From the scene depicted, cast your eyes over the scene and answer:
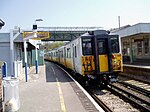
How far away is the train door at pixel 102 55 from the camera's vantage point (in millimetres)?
13945

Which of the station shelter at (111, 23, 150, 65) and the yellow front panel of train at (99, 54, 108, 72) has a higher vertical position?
the station shelter at (111, 23, 150, 65)

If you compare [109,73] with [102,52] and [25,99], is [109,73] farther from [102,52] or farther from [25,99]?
[25,99]

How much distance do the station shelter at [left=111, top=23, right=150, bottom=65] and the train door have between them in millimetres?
14276

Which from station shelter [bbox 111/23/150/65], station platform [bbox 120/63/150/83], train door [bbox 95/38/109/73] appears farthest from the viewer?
station shelter [bbox 111/23/150/65]

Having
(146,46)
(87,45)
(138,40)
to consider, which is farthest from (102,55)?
(138,40)

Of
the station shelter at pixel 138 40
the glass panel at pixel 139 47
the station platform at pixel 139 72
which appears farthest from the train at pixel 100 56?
the glass panel at pixel 139 47

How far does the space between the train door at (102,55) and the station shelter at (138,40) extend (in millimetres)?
14276

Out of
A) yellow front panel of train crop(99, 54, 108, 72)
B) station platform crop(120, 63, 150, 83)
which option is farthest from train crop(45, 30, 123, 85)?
station platform crop(120, 63, 150, 83)

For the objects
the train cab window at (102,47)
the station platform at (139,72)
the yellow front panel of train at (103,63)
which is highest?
the train cab window at (102,47)

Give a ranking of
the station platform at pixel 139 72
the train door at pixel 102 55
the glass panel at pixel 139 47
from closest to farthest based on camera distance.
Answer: the train door at pixel 102 55, the station platform at pixel 139 72, the glass panel at pixel 139 47

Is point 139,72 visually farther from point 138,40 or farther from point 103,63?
point 138,40

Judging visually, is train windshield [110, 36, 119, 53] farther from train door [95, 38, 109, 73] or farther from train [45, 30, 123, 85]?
train door [95, 38, 109, 73]

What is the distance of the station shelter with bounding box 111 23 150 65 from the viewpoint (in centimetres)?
2767

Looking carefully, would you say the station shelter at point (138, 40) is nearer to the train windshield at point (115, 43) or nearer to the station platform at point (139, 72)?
the station platform at point (139, 72)
